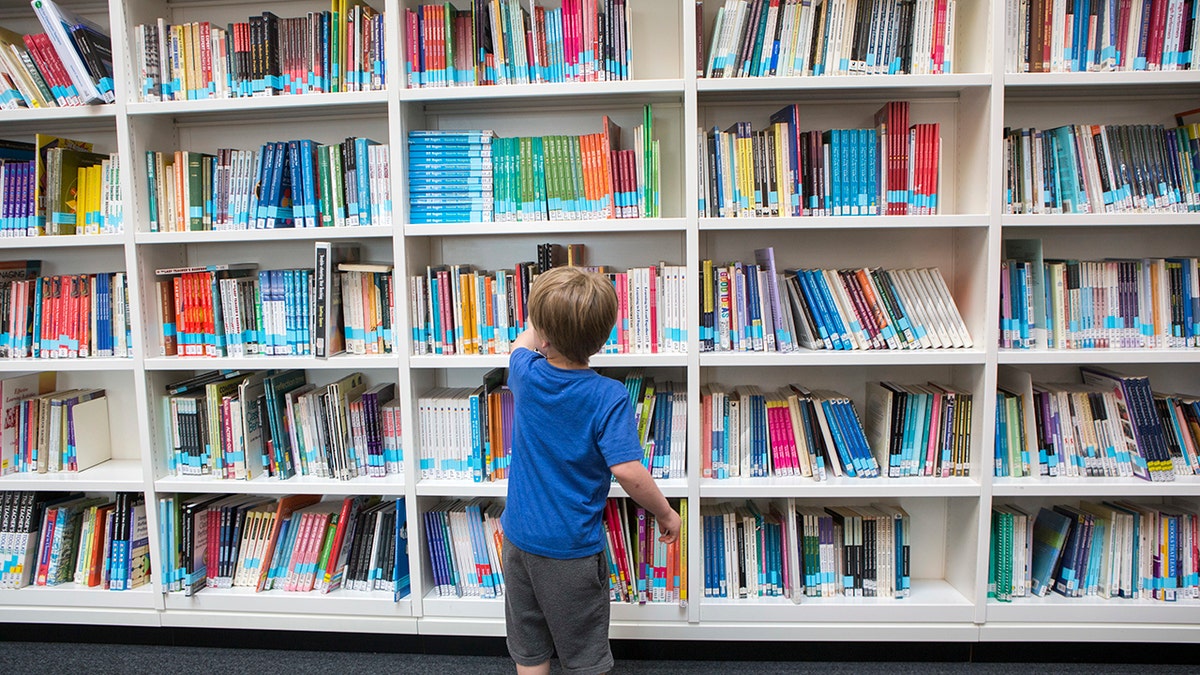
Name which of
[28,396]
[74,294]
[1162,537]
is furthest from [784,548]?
[28,396]

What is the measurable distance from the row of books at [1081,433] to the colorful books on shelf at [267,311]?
2003 mm

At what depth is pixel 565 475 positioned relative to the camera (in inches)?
64.5

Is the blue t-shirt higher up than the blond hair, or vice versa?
the blond hair

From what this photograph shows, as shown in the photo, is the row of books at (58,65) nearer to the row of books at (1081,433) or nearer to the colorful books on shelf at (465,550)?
the colorful books on shelf at (465,550)

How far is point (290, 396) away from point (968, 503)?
226 cm

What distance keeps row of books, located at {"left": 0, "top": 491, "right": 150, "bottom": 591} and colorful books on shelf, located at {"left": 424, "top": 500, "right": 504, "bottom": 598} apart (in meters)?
1.03

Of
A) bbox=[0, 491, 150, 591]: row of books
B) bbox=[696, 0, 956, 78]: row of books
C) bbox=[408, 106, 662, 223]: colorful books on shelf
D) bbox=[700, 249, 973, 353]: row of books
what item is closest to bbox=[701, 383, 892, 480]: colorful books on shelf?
bbox=[700, 249, 973, 353]: row of books

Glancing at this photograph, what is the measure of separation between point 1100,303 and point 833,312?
82cm

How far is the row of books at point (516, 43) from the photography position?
6.83ft

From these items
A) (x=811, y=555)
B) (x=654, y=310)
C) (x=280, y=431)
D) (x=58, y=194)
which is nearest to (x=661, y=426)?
(x=654, y=310)

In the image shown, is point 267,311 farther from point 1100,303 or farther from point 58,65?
point 1100,303

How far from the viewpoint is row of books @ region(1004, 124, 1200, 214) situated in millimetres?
2082

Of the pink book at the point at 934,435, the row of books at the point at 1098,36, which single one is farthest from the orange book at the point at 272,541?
the row of books at the point at 1098,36

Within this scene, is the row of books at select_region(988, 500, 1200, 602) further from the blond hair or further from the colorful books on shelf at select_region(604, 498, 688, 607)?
the blond hair
